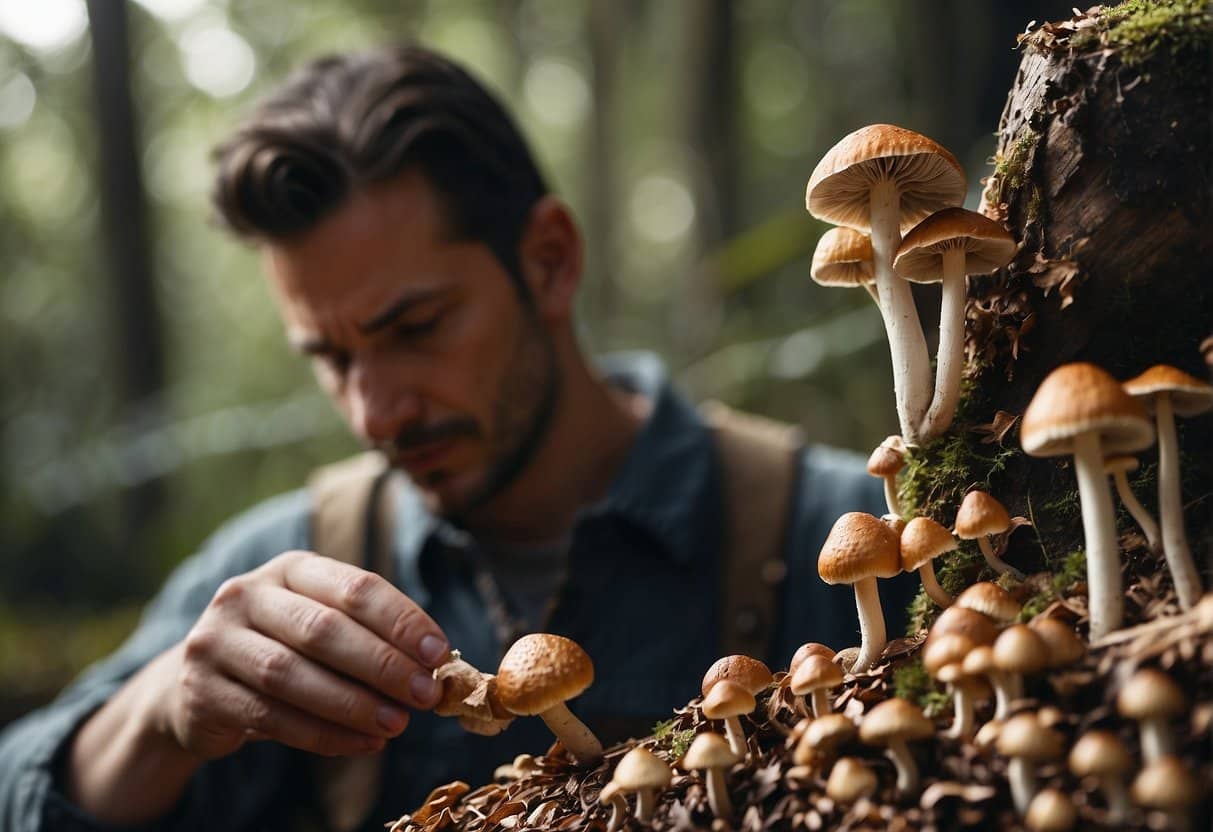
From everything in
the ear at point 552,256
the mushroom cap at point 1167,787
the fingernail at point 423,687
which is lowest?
the mushroom cap at point 1167,787

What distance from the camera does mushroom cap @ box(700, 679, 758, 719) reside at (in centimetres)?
104

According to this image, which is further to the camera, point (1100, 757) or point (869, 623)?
point (869, 623)

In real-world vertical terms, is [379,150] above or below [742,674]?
above

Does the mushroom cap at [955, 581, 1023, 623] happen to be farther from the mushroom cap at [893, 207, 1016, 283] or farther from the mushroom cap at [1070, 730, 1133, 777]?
the mushroom cap at [893, 207, 1016, 283]

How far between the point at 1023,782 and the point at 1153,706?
0.44ft

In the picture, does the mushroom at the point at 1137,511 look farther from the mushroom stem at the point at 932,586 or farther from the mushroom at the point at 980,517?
the mushroom stem at the point at 932,586

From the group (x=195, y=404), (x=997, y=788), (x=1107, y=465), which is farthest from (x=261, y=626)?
(x=195, y=404)

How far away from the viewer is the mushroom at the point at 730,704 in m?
1.04

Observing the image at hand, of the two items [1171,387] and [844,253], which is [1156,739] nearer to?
[1171,387]

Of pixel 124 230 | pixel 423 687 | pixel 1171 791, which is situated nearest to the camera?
pixel 1171 791

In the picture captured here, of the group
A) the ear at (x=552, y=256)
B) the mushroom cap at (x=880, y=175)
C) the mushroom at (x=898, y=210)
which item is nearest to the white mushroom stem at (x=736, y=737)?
the mushroom at (x=898, y=210)

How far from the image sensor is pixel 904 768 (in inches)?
35.6

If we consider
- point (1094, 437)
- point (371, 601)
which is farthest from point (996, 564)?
point (371, 601)

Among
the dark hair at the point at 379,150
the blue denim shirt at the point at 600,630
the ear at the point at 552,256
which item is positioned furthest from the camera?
the ear at the point at 552,256
